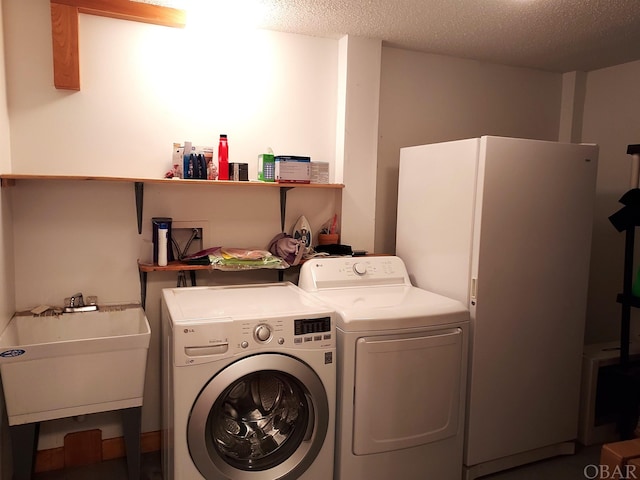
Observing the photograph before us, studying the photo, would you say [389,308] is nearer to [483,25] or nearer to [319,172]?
[319,172]

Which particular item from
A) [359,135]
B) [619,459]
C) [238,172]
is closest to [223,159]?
[238,172]

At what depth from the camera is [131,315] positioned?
2.37m

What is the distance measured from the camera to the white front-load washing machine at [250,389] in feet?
5.77

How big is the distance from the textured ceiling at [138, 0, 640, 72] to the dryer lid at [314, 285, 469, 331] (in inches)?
55.9

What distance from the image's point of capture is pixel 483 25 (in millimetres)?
2484

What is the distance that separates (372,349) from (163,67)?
5.79 ft

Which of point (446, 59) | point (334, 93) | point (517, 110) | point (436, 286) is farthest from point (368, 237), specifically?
point (517, 110)

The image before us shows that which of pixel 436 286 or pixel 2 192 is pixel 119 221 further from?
pixel 436 286

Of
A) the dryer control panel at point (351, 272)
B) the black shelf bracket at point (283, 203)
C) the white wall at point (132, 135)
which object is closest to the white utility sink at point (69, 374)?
the white wall at point (132, 135)

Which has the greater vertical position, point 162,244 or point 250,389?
point 162,244

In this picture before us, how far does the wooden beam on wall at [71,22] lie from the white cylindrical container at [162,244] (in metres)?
0.78

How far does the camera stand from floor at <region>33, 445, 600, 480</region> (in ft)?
7.61

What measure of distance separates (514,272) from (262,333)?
1301 millimetres

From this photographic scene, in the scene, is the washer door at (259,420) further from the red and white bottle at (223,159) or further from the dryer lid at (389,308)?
the red and white bottle at (223,159)
